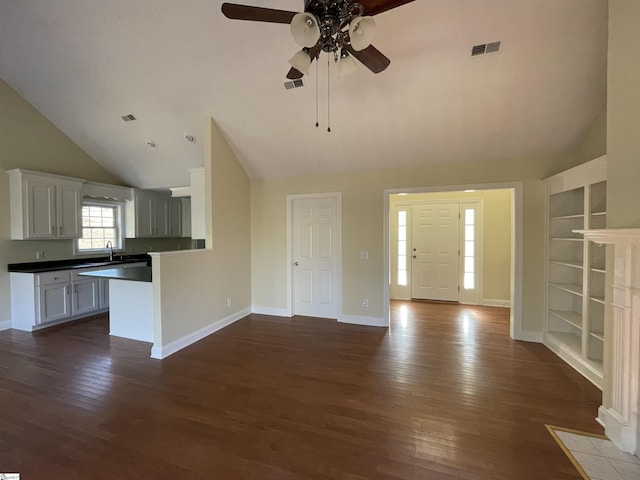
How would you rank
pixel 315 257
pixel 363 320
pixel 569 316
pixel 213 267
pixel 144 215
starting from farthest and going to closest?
1. pixel 144 215
2. pixel 315 257
3. pixel 363 320
4. pixel 213 267
5. pixel 569 316

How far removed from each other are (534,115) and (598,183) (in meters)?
0.98

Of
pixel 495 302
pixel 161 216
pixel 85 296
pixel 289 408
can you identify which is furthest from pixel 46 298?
pixel 495 302

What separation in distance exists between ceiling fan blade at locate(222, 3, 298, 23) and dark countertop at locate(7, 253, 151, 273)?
4700 mm

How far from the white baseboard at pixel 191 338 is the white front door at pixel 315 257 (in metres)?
1.10

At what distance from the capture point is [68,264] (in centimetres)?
482

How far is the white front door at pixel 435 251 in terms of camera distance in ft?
18.6

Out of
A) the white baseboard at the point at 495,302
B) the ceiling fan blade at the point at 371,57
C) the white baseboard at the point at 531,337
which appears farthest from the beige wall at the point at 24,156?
the white baseboard at the point at 495,302

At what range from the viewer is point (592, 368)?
105 inches

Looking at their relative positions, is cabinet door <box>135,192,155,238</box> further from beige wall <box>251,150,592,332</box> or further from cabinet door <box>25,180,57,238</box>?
beige wall <box>251,150,592,332</box>

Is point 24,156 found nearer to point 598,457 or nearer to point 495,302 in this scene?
point 598,457

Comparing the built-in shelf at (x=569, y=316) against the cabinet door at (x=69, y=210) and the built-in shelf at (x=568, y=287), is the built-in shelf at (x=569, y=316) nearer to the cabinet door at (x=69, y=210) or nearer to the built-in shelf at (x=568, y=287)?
the built-in shelf at (x=568, y=287)

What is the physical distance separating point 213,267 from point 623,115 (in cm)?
437

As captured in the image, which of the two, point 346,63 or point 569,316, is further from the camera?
point 569,316

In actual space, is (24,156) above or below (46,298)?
above
